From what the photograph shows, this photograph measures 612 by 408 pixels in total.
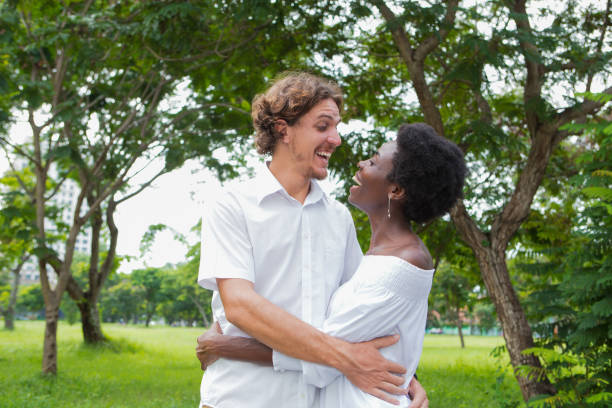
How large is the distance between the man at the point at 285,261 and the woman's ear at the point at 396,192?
251 mm

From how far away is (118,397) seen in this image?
9.65 metres

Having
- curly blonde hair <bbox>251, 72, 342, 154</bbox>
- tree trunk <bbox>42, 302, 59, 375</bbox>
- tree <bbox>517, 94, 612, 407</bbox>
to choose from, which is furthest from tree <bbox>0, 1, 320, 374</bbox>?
curly blonde hair <bbox>251, 72, 342, 154</bbox>

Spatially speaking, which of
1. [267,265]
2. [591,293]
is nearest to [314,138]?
[267,265]

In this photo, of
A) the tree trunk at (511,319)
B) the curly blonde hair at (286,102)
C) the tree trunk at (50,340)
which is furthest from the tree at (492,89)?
the tree trunk at (50,340)

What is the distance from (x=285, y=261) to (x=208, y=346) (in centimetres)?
37

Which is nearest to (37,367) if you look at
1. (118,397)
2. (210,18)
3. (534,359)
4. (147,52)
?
(118,397)

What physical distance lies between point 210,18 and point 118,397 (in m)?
6.23

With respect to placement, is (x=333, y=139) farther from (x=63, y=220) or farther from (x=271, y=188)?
(x=63, y=220)

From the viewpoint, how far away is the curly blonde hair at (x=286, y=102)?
2.00 metres

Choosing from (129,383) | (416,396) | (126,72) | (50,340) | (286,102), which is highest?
(126,72)

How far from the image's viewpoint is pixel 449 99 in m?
8.65

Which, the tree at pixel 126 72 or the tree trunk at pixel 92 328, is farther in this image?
the tree trunk at pixel 92 328

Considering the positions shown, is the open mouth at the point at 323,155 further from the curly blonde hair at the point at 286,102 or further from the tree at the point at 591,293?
the tree at the point at 591,293

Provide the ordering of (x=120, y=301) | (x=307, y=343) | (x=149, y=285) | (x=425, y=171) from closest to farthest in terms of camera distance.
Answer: (x=307, y=343) → (x=425, y=171) → (x=149, y=285) → (x=120, y=301)
